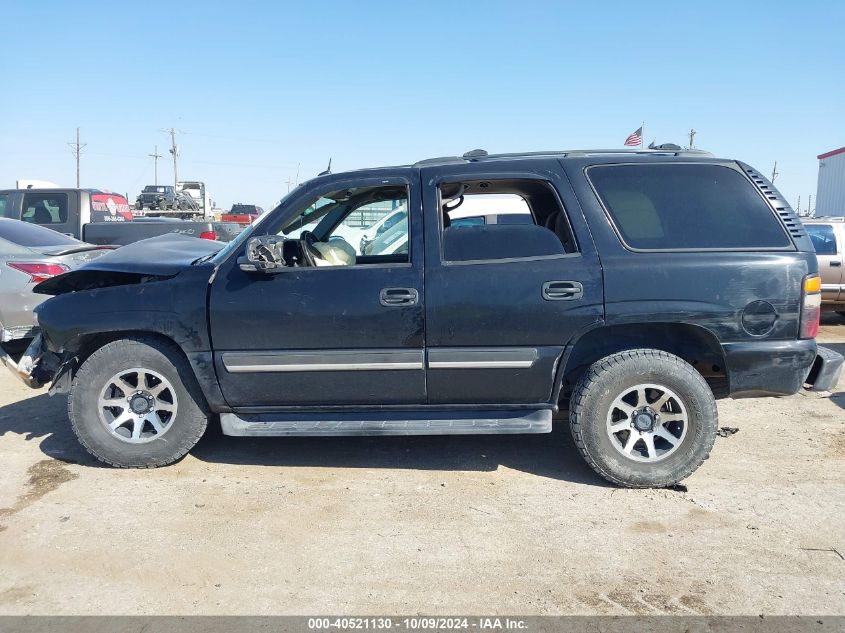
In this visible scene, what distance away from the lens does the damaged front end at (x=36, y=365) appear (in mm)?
4633

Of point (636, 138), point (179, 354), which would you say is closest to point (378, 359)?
point (179, 354)

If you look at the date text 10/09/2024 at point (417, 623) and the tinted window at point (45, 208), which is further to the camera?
the tinted window at point (45, 208)

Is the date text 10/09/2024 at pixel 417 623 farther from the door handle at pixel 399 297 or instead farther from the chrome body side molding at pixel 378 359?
the door handle at pixel 399 297

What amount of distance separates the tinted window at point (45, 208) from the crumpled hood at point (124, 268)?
7761 mm

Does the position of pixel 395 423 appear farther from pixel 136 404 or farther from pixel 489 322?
pixel 136 404

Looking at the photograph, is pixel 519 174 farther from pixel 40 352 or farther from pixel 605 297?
pixel 40 352

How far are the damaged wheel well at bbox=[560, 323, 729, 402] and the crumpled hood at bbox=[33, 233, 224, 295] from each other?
2575 mm

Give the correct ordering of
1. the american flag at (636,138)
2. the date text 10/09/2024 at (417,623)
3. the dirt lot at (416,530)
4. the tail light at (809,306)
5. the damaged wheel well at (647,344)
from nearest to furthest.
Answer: the date text 10/09/2024 at (417,623) < the dirt lot at (416,530) < the tail light at (809,306) < the damaged wheel well at (647,344) < the american flag at (636,138)

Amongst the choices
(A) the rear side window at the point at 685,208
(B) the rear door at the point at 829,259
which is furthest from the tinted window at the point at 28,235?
(B) the rear door at the point at 829,259

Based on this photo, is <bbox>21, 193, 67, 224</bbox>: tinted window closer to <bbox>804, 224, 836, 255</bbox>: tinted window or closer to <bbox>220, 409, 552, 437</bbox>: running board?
<bbox>220, 409, 552, 437</bbox>: running board

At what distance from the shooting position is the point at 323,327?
4141mm

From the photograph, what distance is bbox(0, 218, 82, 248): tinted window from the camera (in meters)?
7.42

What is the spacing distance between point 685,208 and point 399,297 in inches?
71.1

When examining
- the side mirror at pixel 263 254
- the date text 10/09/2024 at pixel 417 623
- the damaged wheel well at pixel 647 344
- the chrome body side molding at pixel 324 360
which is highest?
the side mirror at pixel 263 254
